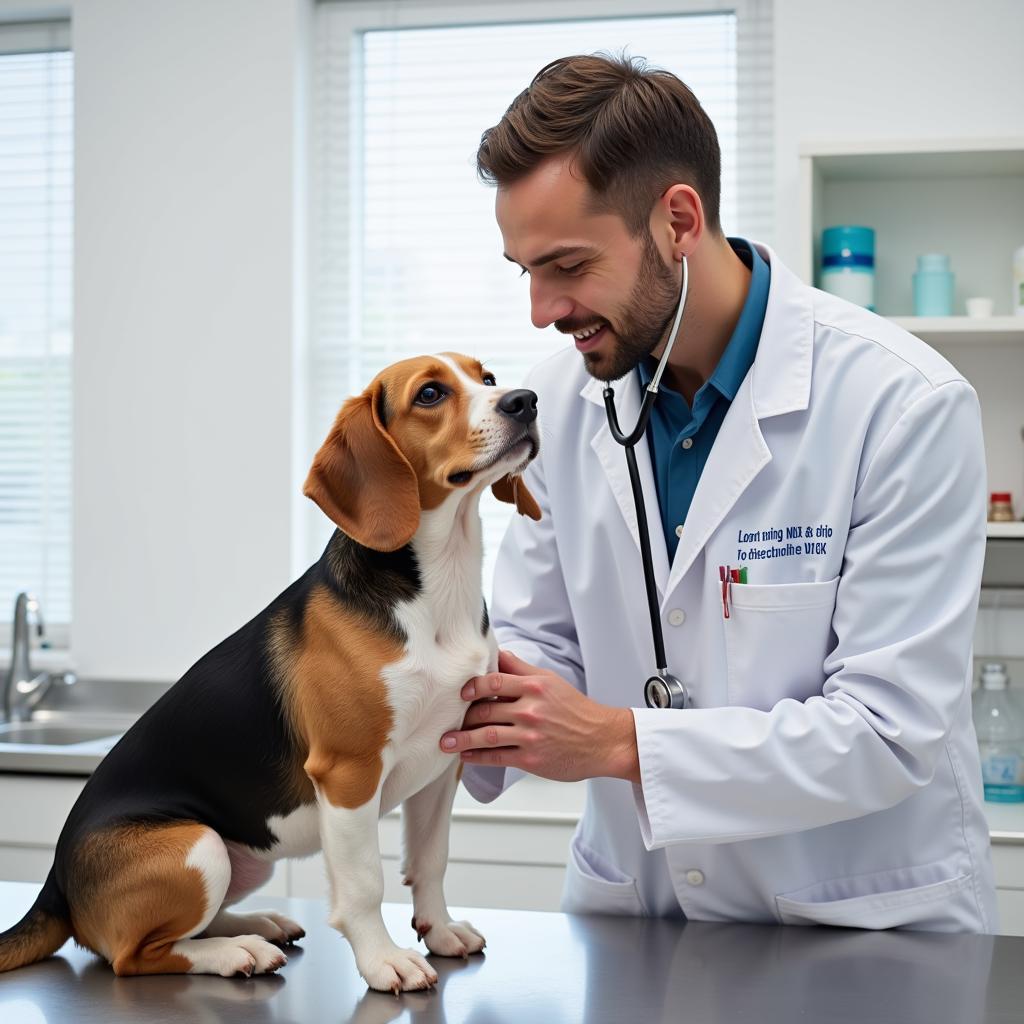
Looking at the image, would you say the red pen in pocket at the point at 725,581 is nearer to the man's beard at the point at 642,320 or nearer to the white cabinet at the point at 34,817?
the man's beard at the point at 642,320

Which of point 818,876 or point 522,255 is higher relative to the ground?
point 522,255

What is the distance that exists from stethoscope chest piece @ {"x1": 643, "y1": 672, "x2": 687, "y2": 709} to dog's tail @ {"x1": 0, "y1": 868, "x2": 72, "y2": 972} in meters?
0.66

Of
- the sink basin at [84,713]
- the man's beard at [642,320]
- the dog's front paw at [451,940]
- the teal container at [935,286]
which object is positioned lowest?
the sink basin at [84,713]

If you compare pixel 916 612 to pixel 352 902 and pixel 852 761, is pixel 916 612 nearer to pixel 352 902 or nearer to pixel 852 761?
pixel 852 761

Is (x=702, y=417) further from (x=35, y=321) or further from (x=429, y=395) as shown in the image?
(x=35, y=321)

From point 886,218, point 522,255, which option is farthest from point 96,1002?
point 886,218

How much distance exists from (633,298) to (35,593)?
2.55 meters

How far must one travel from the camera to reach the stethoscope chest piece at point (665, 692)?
1364mm

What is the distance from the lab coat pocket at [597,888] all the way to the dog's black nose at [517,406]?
642 millimetres

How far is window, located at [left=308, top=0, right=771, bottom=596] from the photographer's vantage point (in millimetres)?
3107

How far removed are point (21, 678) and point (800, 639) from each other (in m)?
2.28

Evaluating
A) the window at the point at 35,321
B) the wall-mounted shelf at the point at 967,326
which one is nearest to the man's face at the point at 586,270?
the wall-mounted shelf at the point at 967,326

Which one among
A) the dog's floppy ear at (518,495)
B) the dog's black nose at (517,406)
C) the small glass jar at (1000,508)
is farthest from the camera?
the small glass jar at (1000,508)

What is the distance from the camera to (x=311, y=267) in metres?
3.16
